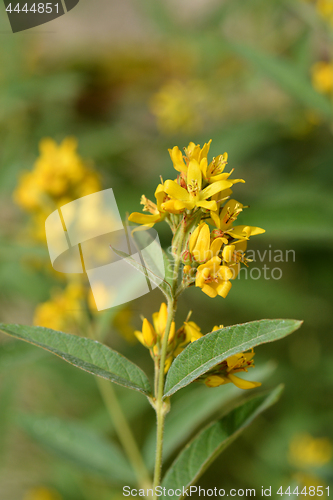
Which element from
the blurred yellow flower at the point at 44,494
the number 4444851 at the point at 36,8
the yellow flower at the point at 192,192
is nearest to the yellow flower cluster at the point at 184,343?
the yellow flower at the point at 192,192

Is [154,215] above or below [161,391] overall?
above

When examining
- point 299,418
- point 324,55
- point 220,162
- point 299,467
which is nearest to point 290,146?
point 324,55

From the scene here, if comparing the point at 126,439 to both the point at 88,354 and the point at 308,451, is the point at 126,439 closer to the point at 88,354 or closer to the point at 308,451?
the point at 88,354

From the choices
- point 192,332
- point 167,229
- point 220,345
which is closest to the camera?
point 220,345

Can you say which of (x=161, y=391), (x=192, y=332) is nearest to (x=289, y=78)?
(x=192, y=332)

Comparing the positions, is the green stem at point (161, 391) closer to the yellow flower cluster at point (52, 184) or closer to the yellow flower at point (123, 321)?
the yellow flower at point (123, 321)
